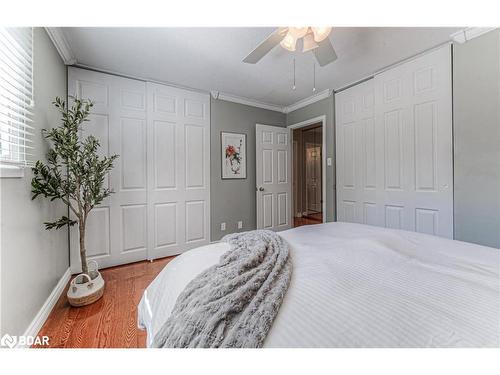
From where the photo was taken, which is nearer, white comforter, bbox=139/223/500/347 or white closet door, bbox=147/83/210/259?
white comforter, bbox=139/223/500/347

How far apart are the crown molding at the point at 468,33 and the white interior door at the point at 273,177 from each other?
2.28 meters

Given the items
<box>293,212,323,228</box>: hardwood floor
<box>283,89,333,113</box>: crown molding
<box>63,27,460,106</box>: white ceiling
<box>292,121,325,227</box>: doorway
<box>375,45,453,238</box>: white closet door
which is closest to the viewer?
<box>63,27,460,106</box>: white ceiling

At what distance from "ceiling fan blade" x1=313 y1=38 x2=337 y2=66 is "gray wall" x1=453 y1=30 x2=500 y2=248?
1.30 m

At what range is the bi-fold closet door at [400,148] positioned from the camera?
201 centimetres

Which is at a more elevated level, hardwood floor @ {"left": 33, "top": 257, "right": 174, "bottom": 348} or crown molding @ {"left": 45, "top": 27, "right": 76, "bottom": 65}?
crown molding @ {"left": 45, "top": 27, "right": 76, "bottom": 65}

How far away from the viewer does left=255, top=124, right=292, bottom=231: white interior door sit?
3477mm

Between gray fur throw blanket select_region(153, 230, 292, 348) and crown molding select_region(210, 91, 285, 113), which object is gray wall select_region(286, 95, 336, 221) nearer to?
crown molding select_region(210, 91, 285, 113)

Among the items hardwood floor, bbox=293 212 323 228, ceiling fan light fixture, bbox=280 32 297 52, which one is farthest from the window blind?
hardwood floor, bbox=293 212 323 228

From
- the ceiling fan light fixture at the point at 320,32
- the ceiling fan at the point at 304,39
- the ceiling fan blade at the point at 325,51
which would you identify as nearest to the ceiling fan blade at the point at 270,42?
the ceiling fan at the point at 304,39

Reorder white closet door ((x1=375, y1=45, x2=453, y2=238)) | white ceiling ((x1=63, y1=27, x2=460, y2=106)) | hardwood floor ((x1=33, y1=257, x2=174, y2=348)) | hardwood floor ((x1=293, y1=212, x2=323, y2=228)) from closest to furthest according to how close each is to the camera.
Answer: hardwood floor ((x1=33, y1=257, x2=174, y2=348))
white ceiling ((x1=63, y1=27, x2=460, y2=106))
white closet door ((x1=375, y1=45, x2=453, y2=238))
hardwood floor ((x1=293, y1=212, x2=323, y2=228))
